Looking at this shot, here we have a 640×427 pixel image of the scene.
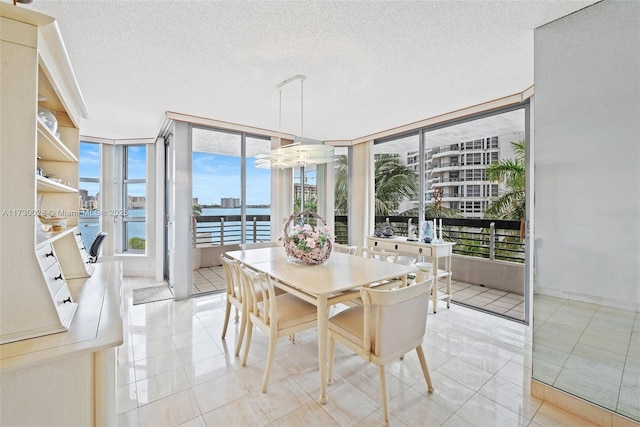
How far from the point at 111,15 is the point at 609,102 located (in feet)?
9.84

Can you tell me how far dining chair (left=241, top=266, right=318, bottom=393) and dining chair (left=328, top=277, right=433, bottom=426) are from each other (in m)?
0.36

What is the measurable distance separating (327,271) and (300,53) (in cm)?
170

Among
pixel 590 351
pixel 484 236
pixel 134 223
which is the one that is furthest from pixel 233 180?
pixel 590 351

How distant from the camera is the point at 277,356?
2.41 meters

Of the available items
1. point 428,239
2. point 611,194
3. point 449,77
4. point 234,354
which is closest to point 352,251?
point 428,239

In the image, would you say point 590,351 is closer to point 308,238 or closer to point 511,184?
point 308,238

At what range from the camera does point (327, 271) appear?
237cm

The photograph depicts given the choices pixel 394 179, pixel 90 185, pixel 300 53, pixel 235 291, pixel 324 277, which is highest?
pixel 300 53

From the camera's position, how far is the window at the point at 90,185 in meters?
4.95

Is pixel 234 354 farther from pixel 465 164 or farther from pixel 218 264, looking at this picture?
pixel 465 164

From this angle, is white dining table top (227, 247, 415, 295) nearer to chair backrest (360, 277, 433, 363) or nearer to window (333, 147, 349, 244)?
chair backrest (360, 277, 433, 363)

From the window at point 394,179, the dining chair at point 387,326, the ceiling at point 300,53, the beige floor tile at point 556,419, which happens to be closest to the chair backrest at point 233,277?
the dining chair at point 387,326

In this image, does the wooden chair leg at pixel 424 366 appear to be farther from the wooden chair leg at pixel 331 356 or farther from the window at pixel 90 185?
the window at pixel 90 185

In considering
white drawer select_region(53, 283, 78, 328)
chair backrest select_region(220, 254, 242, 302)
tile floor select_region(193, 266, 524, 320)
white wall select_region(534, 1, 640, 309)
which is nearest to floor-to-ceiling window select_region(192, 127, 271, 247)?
tile floor select_region(193, 266, 524, 320)
